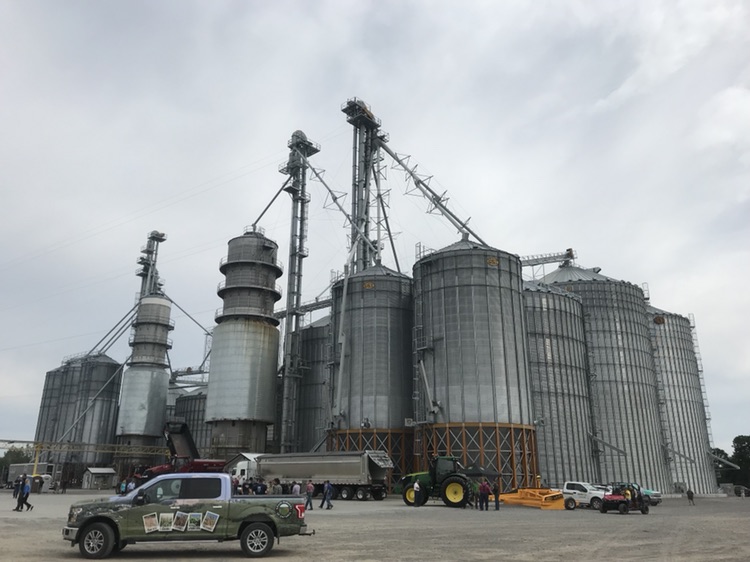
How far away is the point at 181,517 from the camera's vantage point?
49.4 feet

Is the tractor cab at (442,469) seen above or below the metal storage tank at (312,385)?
below

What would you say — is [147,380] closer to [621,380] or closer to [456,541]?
[621,380]

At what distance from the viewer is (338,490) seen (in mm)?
43625

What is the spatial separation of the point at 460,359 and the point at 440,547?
105 feet

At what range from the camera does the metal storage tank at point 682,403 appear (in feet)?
226

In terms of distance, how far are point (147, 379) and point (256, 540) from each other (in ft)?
221

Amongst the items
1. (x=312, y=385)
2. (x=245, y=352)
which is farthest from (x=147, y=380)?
(x=312, y=385)

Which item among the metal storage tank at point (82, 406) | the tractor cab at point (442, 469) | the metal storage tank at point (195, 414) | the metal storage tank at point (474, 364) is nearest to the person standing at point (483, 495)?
the tractor cab at point (442, 469)

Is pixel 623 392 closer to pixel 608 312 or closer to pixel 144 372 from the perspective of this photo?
pixel 608 312

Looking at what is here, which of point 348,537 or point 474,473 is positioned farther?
point 474,473

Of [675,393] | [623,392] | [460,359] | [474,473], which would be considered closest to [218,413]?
[460,359]

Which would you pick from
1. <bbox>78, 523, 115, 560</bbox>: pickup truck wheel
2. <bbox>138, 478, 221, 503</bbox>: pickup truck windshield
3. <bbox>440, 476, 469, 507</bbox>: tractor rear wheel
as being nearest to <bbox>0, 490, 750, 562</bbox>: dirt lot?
<bbox>78, 523, 115, 560</bbox>: pickup truck wheel

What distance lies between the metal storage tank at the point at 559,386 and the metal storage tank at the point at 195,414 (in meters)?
50.3

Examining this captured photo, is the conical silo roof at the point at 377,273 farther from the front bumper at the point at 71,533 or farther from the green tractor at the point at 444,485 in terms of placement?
the front bumper at the point at 71,533
